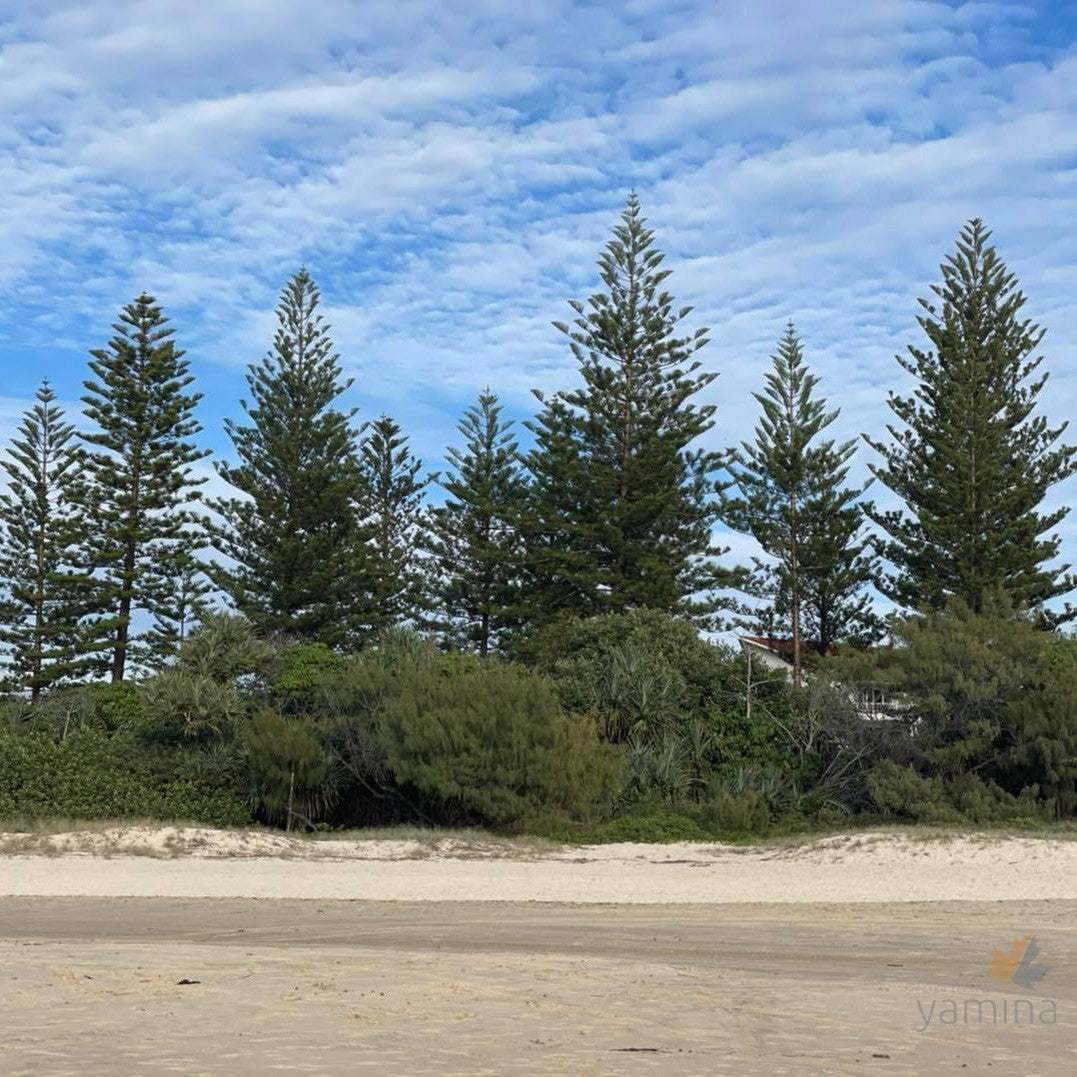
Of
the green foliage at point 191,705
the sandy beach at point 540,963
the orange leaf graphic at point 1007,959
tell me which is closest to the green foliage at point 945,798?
the sandy beach at point 540,963

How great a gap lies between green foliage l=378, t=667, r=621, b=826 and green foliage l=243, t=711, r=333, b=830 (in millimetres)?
1092

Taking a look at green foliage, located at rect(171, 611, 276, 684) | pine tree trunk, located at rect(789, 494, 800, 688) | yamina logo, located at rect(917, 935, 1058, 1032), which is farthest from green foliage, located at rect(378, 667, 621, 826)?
pine tree trunk, located at rect(789, 494, 800, 688)

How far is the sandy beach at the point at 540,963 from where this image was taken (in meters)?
5.43

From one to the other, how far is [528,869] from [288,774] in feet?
16.8

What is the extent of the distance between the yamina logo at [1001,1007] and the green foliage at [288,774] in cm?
1165

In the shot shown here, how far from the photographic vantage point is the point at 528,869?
45.8 ft

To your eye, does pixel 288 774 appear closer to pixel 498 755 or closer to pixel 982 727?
pixel 498 755

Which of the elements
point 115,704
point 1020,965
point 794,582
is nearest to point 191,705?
point 115,704

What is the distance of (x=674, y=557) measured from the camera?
107ft

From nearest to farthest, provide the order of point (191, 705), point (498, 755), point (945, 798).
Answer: point (498, 755)
point (945, 798)
point (191, 705)

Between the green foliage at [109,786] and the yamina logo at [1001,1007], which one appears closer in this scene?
the yamina logo at [1001,1007]

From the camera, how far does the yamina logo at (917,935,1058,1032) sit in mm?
6277

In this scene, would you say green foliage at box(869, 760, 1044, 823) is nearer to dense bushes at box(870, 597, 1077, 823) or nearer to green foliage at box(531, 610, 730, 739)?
dense bushes at box(870, 597, 1077, 823)

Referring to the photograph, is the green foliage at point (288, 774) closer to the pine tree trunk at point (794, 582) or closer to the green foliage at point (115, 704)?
the green foliage at point (115, 704)
